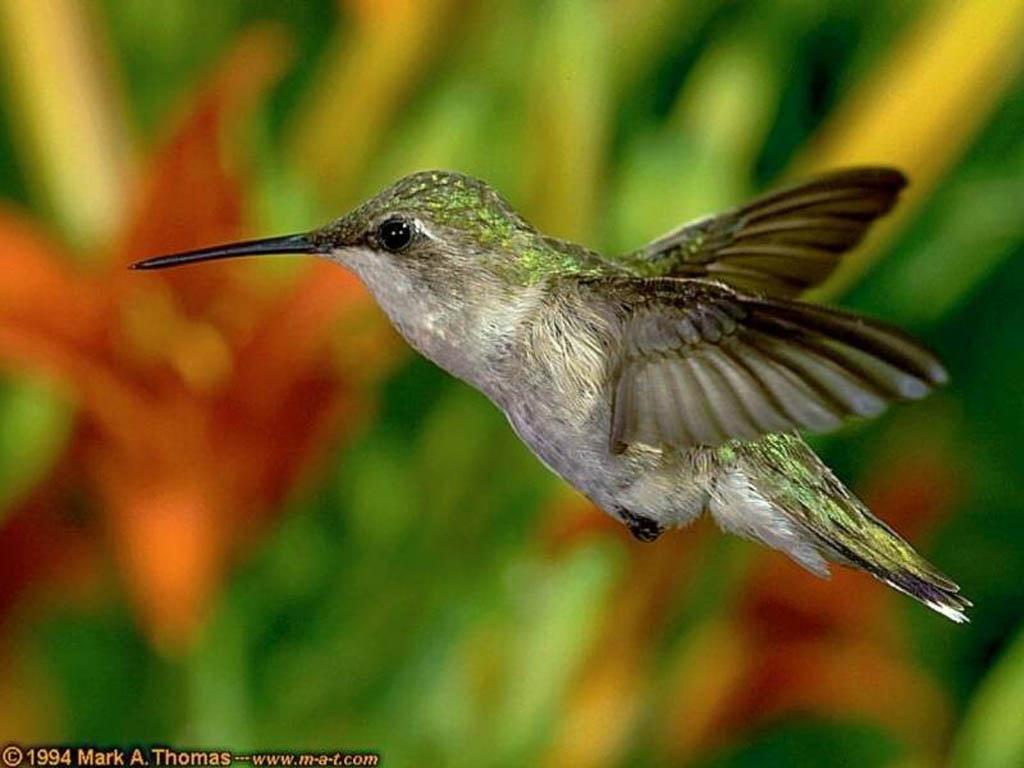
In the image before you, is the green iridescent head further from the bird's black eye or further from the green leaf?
the green leaf

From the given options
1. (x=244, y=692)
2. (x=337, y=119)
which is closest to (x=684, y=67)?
(x=337, y=119)

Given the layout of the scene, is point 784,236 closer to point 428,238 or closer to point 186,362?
point 428,238

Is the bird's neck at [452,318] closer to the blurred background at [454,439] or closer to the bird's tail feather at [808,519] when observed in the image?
the bird's tail feather at [808,519]

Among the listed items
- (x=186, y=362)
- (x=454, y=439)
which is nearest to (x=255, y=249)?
(x=186, y=362)

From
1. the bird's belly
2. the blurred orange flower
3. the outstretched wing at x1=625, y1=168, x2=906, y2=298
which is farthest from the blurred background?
the bird's belly

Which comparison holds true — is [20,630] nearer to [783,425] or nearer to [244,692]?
[244,692]
